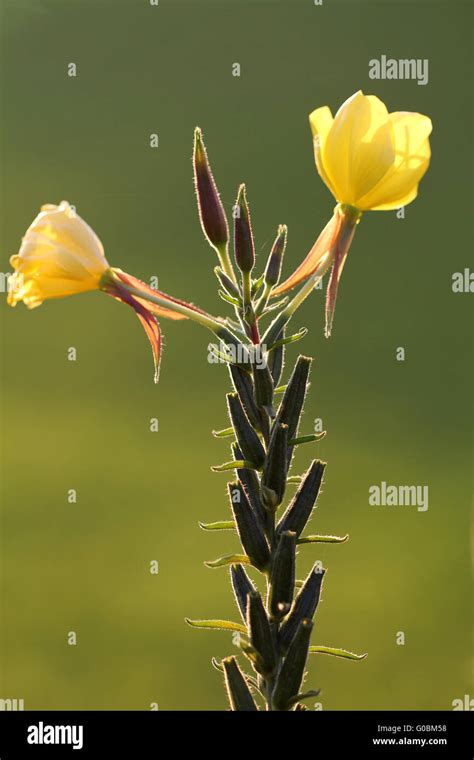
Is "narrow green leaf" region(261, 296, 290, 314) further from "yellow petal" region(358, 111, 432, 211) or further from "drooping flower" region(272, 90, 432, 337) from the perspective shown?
"yellow petal" region(358, 111, 432, 211)

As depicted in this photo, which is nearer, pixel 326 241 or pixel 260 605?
pixel 260 605

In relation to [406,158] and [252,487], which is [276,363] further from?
[406,158]

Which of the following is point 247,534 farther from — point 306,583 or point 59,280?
point 59,280

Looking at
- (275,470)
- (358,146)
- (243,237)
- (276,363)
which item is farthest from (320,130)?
(275,470)

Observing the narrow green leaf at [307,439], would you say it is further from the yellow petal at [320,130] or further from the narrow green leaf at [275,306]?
the yellow petal at [320,130]

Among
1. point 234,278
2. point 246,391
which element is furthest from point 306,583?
point 234,278
